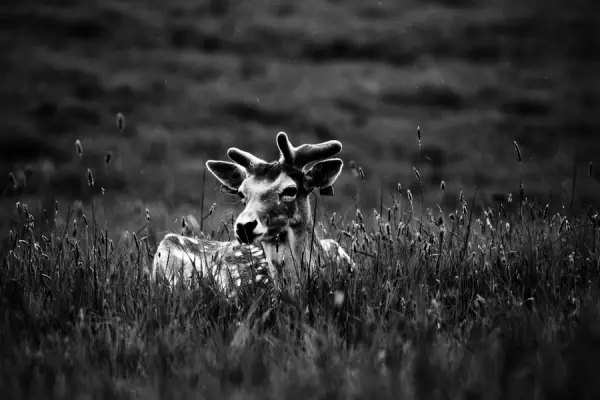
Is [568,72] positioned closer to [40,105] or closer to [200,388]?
[40,105]

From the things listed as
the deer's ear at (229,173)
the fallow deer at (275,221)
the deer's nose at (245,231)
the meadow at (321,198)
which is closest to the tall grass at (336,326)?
the meadow at (321,198)

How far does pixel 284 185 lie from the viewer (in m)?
6.63

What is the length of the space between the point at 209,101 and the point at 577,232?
17.7m

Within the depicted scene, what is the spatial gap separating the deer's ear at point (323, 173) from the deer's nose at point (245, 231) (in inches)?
32.9

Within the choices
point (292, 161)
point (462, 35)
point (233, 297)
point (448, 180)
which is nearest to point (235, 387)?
point (233, 297)

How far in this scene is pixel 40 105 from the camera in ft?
73.3

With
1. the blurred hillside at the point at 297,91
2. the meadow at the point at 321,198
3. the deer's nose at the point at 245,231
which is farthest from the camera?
the blurred hillside at the point at 297,91

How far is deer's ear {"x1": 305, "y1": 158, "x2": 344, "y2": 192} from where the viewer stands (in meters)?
6.87

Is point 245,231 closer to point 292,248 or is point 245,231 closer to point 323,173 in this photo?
point 292,248

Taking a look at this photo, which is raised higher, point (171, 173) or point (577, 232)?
point (577, 232)

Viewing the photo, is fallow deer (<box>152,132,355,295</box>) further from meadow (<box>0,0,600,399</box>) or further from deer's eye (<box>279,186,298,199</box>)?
meadow (<box>0,0,600,399</box>)

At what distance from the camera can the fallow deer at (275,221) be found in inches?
251

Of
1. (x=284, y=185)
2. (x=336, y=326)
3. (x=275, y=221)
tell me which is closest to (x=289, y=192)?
(x=284, y=185)

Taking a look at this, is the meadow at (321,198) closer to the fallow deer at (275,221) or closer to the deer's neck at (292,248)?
the fallow deer at (275,221)
